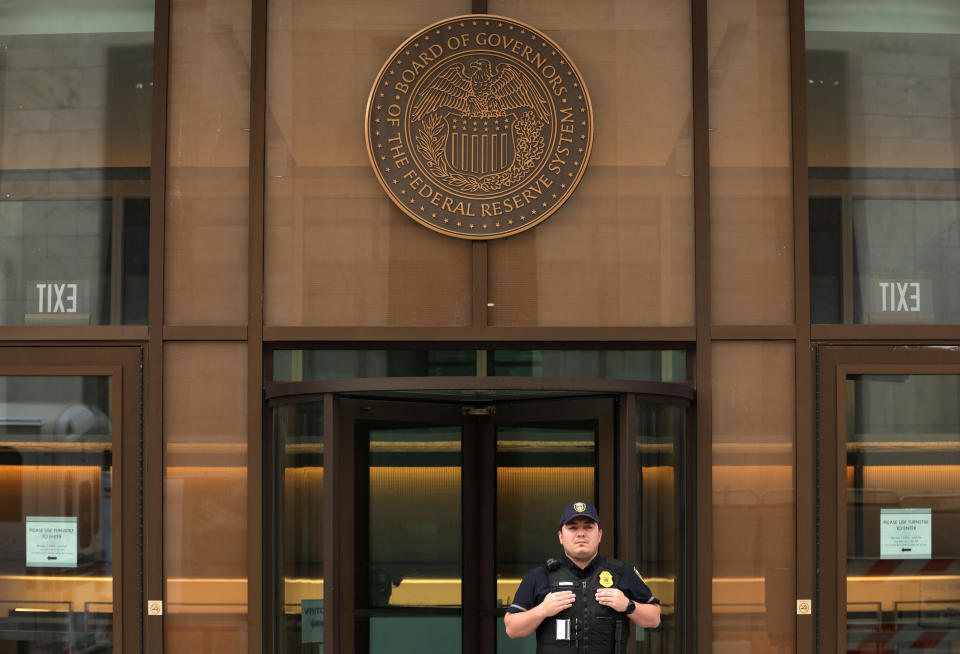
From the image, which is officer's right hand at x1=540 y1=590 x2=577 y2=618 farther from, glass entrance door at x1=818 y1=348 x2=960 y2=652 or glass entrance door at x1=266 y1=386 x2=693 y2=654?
glass entrance door at x1=818 y1=348 x2=960 y2=652

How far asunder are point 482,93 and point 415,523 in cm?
284

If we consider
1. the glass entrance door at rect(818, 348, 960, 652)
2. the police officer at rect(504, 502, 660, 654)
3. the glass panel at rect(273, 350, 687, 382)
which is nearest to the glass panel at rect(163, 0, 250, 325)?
the glass panel at rect(273, 350, 687, 382)

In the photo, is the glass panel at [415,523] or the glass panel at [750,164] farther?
the glass panel at [415,523]

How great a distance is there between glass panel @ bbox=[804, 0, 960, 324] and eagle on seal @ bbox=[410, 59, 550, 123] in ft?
5.60

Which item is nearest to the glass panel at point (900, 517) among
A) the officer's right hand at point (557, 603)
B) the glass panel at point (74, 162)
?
the officer's right hand at point (557, 603)

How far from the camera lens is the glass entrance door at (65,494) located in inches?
265

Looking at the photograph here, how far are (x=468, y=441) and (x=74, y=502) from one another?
248 cm

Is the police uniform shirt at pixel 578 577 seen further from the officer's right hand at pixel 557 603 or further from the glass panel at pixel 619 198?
the glass panel at pixel 619 198

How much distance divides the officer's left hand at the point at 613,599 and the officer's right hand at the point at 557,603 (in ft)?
0.40

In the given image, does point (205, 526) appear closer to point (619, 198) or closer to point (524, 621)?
point (524, 621)

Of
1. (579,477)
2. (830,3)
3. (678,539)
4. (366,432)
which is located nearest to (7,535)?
(366,432)

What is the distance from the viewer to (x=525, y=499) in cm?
765

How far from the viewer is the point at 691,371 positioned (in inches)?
271

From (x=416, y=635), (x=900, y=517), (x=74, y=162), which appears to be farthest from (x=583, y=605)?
(x=74, y=162)
